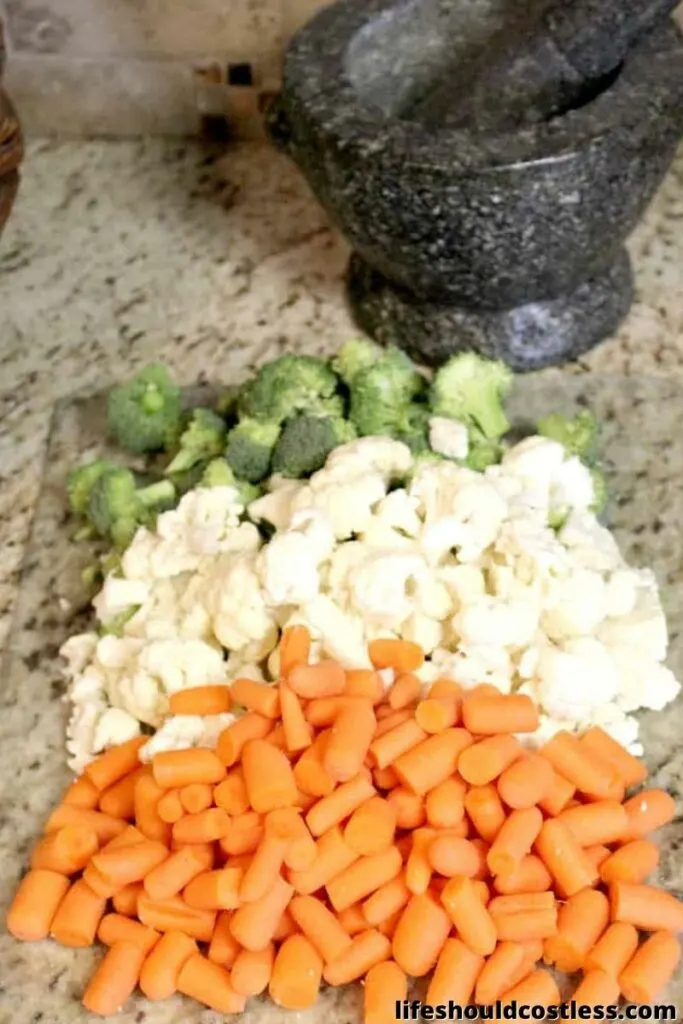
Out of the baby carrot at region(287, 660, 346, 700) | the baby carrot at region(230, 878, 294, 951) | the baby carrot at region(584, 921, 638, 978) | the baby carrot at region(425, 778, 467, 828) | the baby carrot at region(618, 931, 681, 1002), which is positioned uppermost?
the baby carrot at region(287, 660, 346, 700)

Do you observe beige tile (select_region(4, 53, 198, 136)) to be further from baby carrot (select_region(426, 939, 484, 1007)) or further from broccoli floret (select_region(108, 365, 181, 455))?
baby carrot (select_region(426, 939, 484, 1007))

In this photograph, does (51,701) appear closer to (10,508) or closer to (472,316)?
(10,508)

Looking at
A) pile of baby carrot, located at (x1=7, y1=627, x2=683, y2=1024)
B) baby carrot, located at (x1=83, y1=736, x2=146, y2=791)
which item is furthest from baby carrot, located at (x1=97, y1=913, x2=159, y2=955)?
baby carrot, located at (x1=83, y1=736, x2=146, y2=791)

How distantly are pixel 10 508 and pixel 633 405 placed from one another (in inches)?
25.4

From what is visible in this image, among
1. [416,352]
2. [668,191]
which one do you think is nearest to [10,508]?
[416,352]

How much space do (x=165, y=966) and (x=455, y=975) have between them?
0.66 ft

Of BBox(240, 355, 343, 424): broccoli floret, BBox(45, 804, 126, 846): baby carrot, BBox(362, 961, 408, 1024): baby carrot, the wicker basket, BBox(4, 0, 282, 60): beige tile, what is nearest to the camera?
BBox(362, 961, 408, 1024): baby carrot

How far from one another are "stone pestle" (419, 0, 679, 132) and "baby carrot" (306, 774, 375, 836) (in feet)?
1.97

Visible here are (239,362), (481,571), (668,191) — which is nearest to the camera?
(481,571)

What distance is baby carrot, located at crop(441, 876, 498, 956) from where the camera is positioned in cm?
84

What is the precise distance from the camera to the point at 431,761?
898mm

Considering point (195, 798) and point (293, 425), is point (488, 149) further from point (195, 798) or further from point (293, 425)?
point (195, 798)

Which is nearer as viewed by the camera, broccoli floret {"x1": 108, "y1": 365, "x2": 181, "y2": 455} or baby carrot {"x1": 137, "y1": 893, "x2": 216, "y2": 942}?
baby carrot {"x1": 137, "y1": 893, "x2": 216, "y2": 942}

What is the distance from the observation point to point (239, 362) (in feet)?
4.53
